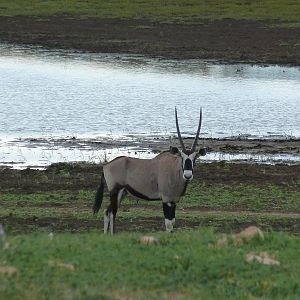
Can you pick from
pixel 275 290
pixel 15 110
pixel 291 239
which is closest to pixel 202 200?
pixel 291 239

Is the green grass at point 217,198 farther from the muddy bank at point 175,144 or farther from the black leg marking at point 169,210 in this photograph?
the muddy bank at point 175,144

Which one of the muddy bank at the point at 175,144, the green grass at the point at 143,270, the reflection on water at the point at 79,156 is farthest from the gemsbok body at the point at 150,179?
the muddy bank at the point at 175,144

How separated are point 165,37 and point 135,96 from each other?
15.0m

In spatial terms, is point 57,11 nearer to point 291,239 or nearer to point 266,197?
point 266,197

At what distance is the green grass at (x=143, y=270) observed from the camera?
8.38 metres

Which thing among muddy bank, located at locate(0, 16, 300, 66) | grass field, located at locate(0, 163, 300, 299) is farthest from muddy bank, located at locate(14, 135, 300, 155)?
muddy bank, located at locate(0, 16, 300, 66)

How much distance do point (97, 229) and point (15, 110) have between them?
1669 centimetres

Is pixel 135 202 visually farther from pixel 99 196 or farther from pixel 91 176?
pixel 99 196

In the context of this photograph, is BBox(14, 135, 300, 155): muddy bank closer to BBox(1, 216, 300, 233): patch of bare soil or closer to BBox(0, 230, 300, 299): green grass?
BBox(1, 216, 300, 233): patch of bare soil

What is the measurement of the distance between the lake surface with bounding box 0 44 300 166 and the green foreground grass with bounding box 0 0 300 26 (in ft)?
30.9

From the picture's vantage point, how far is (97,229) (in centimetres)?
1544

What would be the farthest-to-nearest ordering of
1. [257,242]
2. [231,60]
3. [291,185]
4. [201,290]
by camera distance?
[231,60] → [291,185] → [257,242] → [201,290]

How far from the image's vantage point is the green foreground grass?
5481 cm

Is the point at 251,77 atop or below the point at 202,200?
below
